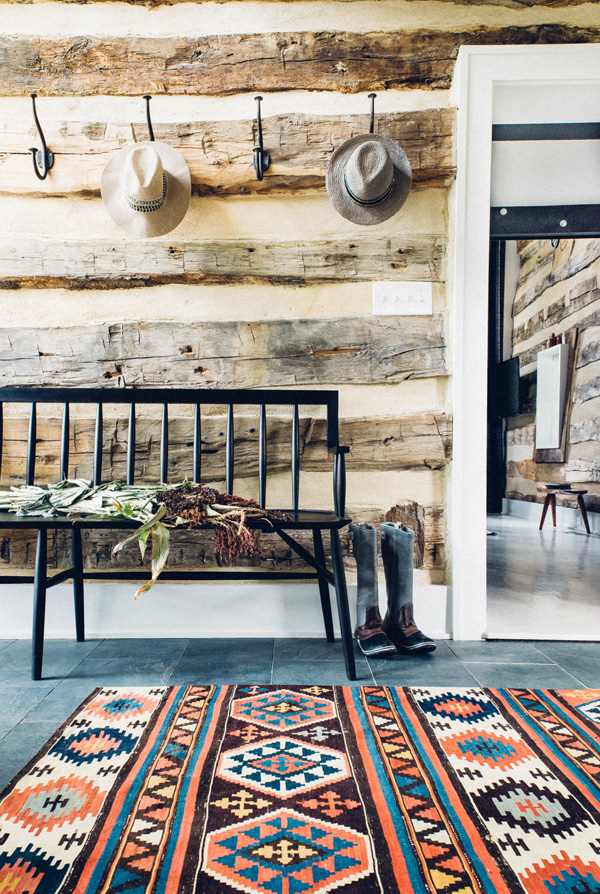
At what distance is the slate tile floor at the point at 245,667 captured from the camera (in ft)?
5.49

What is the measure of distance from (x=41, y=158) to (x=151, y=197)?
0.59 m

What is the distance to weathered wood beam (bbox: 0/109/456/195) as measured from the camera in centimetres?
219

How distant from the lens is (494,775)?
3.99 ft

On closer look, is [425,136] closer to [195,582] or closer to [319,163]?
[319,163]

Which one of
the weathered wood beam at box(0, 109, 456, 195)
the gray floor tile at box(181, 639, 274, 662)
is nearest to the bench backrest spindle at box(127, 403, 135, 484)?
the gray floor tile at box(181, 639, 274, 662)

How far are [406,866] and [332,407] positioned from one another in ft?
4.79

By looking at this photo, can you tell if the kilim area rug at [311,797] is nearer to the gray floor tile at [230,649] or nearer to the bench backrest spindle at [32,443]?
the gray floor tile at [230,649]

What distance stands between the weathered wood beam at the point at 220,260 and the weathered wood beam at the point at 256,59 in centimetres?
64

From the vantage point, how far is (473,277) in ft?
7.14

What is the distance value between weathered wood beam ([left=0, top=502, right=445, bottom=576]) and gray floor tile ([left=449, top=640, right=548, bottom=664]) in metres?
0.33

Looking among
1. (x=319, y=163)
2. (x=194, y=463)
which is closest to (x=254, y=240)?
(x=319, y=163)

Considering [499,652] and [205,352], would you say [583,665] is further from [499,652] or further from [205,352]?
[205,352]

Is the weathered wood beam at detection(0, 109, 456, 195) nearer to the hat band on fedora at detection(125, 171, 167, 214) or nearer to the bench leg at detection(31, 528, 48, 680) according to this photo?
the hat band on fedora at detection(125, 171, 167, 214)

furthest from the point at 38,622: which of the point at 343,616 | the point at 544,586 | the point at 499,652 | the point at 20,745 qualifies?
the point at 544,586
